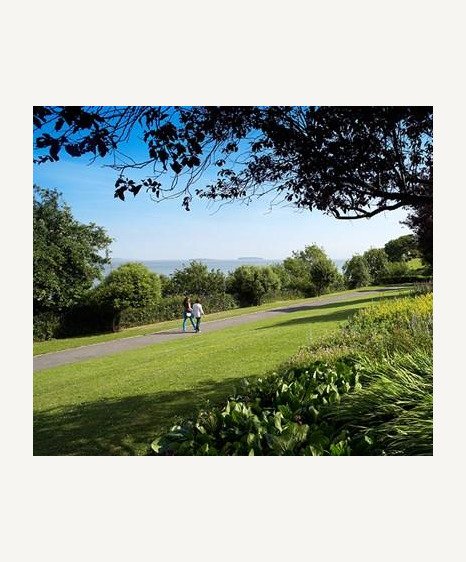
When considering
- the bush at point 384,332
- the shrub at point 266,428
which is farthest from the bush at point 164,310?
the shrub at point 266,428

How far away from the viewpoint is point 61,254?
5.05 m

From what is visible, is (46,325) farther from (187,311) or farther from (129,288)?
(187,311)

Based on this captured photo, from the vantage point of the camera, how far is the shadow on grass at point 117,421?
3.89 metres

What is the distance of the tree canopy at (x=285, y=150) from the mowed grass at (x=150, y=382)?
227 cm

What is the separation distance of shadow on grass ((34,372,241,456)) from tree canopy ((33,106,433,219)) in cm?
223

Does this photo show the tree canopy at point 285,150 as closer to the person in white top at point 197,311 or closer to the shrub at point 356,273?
the shrub at point 356,273

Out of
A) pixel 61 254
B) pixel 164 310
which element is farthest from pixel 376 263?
pixel 61 254

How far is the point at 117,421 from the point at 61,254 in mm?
2044
